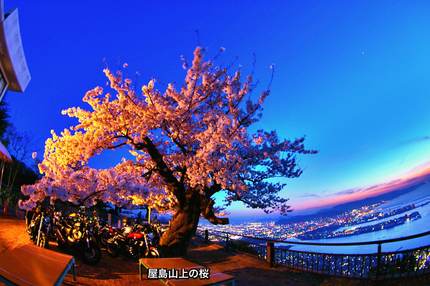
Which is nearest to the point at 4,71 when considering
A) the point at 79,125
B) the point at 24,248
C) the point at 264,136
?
the point at 79,125

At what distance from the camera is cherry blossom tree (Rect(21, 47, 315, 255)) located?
11.1 metres

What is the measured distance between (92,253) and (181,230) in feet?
13.2

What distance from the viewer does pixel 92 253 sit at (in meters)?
8.53

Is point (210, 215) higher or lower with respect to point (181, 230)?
higher

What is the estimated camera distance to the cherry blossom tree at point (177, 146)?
11133 millimetres

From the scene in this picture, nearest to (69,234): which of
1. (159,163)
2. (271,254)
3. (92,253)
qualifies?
(92,253)

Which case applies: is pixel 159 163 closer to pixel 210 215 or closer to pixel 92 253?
pixel 210 215

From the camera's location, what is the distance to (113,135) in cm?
1183

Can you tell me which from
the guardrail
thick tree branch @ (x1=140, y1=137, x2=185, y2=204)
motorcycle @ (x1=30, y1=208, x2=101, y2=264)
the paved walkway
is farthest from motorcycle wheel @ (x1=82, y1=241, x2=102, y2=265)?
the guardrail

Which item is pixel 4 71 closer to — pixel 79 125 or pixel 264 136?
pixel 79 125

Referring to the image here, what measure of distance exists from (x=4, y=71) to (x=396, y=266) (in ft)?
45.9

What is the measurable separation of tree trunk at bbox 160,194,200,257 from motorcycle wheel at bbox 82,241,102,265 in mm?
3200

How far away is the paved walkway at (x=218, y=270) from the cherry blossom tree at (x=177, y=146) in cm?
A: 160

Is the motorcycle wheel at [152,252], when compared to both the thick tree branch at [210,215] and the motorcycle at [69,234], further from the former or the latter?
the thick tree branch at [210,215]
